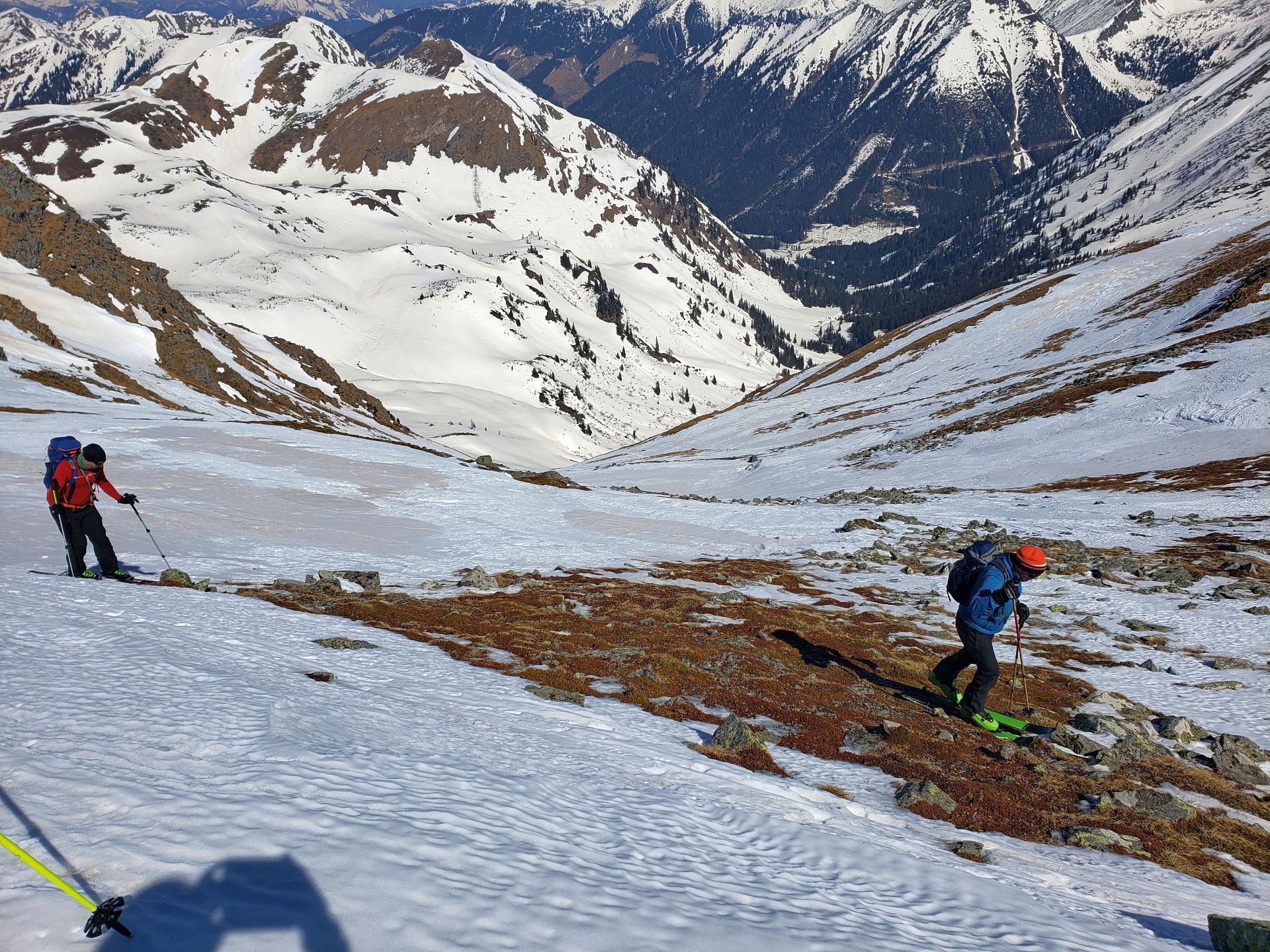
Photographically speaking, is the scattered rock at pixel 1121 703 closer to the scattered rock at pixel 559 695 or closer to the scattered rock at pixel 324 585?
the scattered rock at pixel 559 695

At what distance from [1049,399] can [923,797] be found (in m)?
58.6

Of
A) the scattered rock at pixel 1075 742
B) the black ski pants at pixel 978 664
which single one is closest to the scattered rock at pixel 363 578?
the black ski pants at pixel 978 664

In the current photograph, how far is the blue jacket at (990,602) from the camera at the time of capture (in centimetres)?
1222

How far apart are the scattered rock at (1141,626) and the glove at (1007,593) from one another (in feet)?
30.5

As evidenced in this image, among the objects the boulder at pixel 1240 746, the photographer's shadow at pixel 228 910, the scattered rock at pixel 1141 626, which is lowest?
the photographer's shadow at pixel 228 910

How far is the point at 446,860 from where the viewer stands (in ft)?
16.8

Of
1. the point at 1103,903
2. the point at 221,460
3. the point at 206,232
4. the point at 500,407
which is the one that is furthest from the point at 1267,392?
the point at 206,232

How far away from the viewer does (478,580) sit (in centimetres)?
1886

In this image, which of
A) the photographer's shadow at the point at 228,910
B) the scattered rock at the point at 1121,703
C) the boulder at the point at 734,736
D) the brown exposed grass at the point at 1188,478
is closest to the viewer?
the photographer's shadow at the point at 228,910

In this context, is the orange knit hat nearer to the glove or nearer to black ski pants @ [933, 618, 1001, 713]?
the glove

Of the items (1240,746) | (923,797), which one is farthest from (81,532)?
(1240,746)

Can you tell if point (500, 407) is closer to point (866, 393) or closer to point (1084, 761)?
point (866, 393)

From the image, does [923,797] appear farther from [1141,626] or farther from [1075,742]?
[1141,626]

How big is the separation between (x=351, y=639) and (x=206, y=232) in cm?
22319
